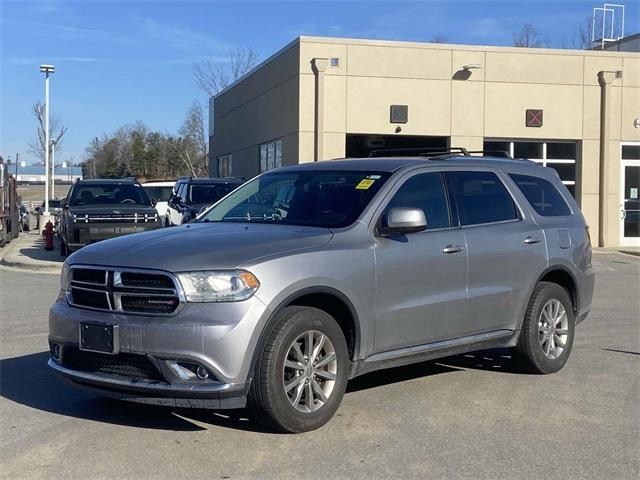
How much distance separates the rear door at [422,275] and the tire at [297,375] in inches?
17.8

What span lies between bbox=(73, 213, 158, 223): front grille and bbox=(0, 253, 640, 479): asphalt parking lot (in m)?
8.40

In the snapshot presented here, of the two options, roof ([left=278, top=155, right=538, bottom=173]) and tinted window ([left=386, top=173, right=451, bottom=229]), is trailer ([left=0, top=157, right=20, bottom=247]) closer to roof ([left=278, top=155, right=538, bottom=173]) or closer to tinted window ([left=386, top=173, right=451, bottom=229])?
roof ([left=278, top=155, right=538, bottom=173])

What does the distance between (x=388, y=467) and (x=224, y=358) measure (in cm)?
118

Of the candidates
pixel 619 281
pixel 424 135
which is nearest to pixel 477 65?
pixel 424 135

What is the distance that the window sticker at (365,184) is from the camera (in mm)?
6051

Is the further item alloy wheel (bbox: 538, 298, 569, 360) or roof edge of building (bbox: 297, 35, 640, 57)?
roof edge of building (bbox: 297, 35, 640, 57)

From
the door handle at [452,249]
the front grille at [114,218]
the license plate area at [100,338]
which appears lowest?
the license plate area at [100,338]

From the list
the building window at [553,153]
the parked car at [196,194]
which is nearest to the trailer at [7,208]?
the parked car at [196,194]

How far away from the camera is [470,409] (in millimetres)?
5895

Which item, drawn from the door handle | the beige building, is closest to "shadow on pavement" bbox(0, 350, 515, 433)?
the door handle

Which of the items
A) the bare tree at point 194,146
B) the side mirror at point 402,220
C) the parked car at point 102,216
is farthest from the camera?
the bare tree at point 194,146

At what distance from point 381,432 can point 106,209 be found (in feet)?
38.5

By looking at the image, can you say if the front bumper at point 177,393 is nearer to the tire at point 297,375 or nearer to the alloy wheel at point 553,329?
the tire at point 297,375

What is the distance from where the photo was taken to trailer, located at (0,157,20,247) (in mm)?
21781
